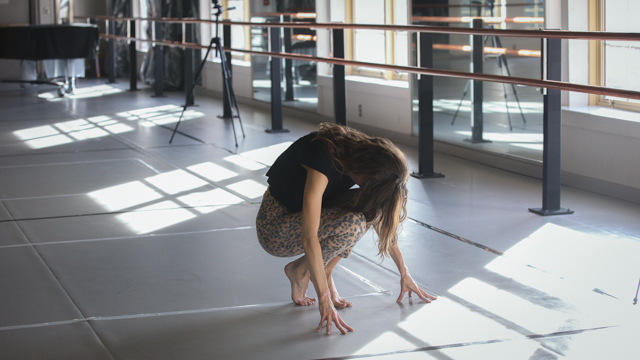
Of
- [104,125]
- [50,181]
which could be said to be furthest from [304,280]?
[104,125]

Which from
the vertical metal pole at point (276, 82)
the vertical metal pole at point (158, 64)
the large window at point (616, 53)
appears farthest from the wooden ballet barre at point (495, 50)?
the vertical metal pole at point (158, 64)

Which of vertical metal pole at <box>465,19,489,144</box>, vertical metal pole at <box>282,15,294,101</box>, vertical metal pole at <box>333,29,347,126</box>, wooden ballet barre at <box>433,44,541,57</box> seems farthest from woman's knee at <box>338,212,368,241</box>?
vertical metal pole at <box>282,15,294,101</box>

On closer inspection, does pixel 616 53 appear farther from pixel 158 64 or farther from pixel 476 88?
pixel 158 64

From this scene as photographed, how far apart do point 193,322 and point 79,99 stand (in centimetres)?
747

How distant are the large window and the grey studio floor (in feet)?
2.09

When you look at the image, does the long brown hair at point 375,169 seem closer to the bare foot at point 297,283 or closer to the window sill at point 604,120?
the bare foot at point 297,283

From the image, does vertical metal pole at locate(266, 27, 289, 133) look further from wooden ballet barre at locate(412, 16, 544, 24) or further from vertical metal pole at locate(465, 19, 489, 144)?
vertical metal pole at locate(465, 19, 489, 144)

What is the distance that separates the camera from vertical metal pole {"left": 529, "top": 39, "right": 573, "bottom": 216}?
3297mm

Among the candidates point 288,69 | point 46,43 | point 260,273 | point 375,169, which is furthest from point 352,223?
point 46,43

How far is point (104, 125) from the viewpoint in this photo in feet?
22.2

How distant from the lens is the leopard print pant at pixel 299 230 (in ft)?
7.24

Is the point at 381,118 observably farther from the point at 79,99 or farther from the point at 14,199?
the point at 79,99

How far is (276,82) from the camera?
20.0 ft

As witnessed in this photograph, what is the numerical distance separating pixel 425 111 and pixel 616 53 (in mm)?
1108
